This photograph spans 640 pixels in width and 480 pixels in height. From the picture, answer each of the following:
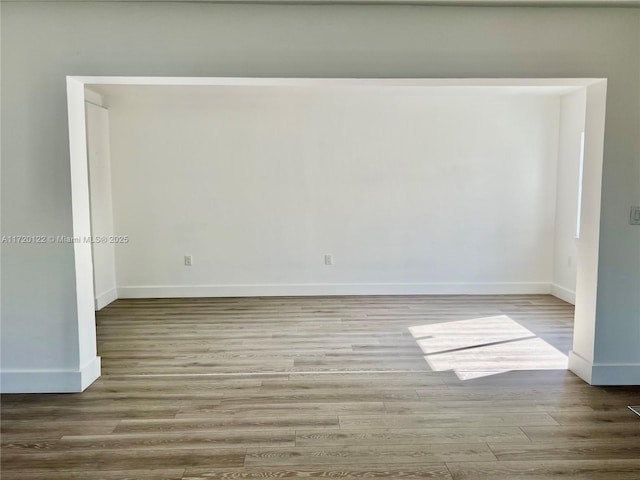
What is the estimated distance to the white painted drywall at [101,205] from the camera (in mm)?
4707

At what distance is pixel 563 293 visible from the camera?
511 centimetres

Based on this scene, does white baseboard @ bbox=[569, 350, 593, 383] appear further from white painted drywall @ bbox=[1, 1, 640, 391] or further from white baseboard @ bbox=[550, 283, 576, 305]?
white baseboard @ bbox=[550, 283, 576, 305]

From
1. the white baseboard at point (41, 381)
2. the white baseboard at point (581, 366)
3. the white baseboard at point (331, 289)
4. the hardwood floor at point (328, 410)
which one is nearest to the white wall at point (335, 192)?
the white baseboard at point (331, 289)

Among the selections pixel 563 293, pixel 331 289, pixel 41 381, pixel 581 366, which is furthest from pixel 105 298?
pixel 563 293

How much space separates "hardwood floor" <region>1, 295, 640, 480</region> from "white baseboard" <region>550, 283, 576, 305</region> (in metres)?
1.07

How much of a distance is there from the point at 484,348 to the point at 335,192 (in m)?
2.60

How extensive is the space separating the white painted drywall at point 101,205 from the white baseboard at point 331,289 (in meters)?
0.37

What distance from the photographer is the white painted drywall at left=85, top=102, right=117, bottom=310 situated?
15.4ft

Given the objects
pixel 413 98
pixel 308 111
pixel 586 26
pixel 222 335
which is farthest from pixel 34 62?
pixel 413 98

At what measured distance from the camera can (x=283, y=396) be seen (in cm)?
269

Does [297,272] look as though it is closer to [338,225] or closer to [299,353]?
[338,225]

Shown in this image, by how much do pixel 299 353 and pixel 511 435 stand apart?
1.67 metres

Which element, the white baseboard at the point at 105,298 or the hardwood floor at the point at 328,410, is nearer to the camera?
the hardwood floor at the point at 328,410

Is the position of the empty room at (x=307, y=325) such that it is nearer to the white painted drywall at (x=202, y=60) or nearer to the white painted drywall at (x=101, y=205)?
the white painted drywall at (x=202, y=60)
